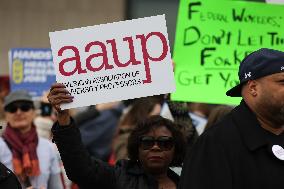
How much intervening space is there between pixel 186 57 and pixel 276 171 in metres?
2.38

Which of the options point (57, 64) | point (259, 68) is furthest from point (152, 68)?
point (259, 68)

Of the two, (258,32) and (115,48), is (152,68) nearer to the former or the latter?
(115,48)

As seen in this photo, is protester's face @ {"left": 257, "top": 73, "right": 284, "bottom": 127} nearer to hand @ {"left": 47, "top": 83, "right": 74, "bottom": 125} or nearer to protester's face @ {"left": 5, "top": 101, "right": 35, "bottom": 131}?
hand @ {"left": 47, "top": 83, "right": 74, "bottom": 125}

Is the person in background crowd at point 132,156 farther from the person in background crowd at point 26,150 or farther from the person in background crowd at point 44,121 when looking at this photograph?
the person in background crowd at point 44,121

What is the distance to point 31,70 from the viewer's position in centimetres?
857

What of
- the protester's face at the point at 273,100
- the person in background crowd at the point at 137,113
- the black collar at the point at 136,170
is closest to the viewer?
the protester's face at the point at 273,100

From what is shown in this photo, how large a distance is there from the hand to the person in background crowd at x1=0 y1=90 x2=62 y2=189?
196 cm

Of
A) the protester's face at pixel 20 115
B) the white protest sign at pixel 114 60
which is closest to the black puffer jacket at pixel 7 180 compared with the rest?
the white protest sign at pixel 114 60

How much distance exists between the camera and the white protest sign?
438cm

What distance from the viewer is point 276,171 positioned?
3.51 metres

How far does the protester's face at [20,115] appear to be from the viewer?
21.7 ft

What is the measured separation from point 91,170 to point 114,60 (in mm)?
580

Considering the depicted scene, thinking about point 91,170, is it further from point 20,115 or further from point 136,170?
point 20,115

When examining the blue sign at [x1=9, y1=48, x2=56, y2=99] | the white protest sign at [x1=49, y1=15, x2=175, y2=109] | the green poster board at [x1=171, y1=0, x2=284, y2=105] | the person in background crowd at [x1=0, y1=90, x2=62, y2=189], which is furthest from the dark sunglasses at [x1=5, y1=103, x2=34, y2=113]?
the white protest sign at [x1=49, y1=15, x2=175, y2=109]
